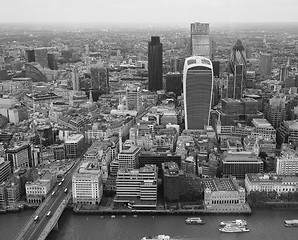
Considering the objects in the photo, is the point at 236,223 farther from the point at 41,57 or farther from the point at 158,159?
the point at 41,57

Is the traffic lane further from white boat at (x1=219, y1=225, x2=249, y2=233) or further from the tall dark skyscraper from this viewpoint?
the tall dark skyscraper

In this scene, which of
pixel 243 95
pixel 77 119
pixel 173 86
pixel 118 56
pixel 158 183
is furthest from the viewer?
pixel 118 56

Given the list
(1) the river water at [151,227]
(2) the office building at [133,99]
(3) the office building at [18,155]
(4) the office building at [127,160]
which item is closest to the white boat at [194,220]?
(1) the river water at [151,227]

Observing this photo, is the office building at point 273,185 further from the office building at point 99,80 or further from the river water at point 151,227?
the office building at point 99,80

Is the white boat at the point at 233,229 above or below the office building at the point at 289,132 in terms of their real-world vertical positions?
below

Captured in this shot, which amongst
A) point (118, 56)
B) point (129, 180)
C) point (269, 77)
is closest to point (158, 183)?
point (129, 180)

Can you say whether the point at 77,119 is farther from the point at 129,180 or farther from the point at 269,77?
the point at 269,77

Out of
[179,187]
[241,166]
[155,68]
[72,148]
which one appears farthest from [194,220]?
[155,68]
